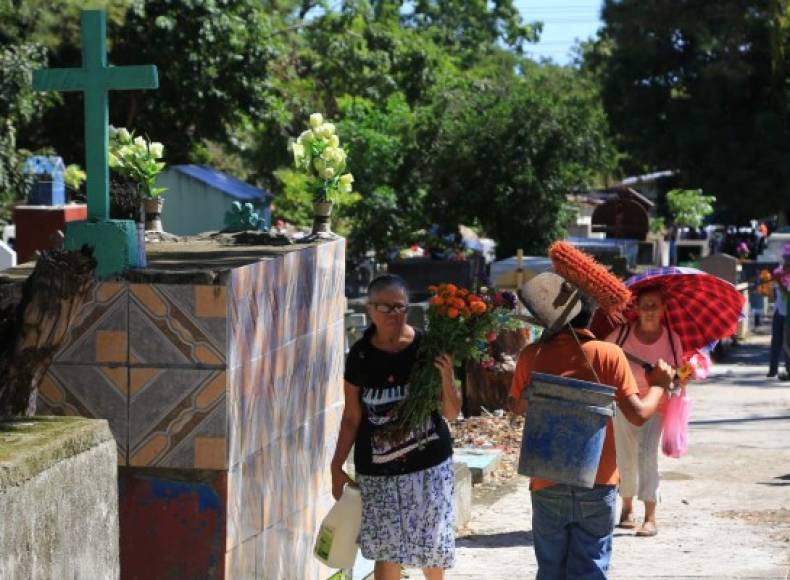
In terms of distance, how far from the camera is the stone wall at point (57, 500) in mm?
3596

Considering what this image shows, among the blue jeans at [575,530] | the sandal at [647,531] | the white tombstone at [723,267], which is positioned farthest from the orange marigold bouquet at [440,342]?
the white tombstone at [723,267]

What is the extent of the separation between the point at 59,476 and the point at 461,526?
522 cm

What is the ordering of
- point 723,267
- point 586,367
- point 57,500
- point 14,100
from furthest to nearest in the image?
point 723,267
point 14,100
point 586,367
point 57,500

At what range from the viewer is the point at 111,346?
17.4 ft

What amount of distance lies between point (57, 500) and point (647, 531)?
545 centimetres

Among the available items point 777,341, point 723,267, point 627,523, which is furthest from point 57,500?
point 723,267

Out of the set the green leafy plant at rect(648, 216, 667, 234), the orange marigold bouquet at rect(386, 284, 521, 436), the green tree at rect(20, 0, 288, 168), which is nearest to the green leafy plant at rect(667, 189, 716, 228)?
the green leafy plant at rect(648, 216, 667, 234)

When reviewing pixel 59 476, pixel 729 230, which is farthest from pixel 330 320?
pixel 729 230

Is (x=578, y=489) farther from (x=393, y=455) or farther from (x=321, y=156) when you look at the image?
(x=321, y=156)

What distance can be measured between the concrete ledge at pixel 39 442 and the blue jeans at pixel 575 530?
212 cm

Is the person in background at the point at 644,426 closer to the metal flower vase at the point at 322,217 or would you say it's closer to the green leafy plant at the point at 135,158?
the metal flower vase at the point at 322,217

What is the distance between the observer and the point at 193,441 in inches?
208

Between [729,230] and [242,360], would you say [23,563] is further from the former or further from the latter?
[729,230]

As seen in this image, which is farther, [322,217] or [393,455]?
[322,217]
